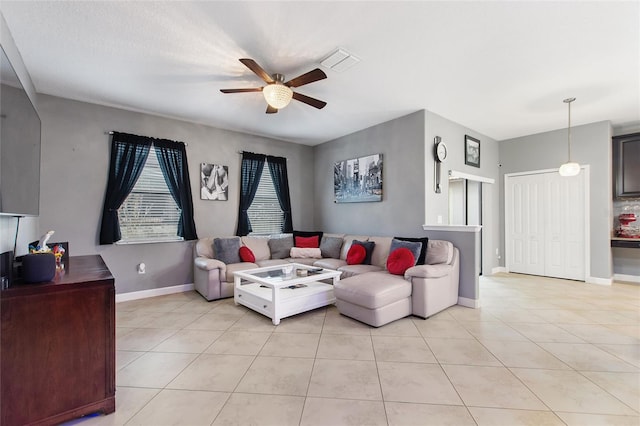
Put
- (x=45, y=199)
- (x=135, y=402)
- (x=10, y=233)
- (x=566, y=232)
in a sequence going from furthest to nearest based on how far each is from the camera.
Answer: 1. (x=566, y=232)
2. (x=45, y=199)
3. (x=10, y=233)
4. (x=135, y=402)

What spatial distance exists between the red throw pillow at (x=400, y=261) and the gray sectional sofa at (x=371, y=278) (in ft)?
0.27

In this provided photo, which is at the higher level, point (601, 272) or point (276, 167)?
point (276, 167)

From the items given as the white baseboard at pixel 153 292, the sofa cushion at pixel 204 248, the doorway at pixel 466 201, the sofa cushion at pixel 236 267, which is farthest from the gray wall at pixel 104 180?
the doorway at pixel 466 201

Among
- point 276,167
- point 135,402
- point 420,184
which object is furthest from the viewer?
point 276,167

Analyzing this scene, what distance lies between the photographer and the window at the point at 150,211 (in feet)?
13.2

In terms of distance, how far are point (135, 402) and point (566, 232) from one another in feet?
22.1

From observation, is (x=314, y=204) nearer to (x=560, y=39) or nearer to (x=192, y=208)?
(x=192, y=208)

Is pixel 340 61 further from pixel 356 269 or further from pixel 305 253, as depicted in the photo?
pixel 305 253

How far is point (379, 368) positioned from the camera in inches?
85.0

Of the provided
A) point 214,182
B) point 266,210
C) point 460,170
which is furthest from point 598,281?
point 214,182

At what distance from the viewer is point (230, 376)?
2053 millimetres

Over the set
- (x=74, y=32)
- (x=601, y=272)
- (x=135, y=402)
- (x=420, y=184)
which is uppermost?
(x=74, y=32)

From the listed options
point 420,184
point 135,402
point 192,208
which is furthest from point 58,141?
point 420,184

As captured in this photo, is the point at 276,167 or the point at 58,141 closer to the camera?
the point at 58,141
